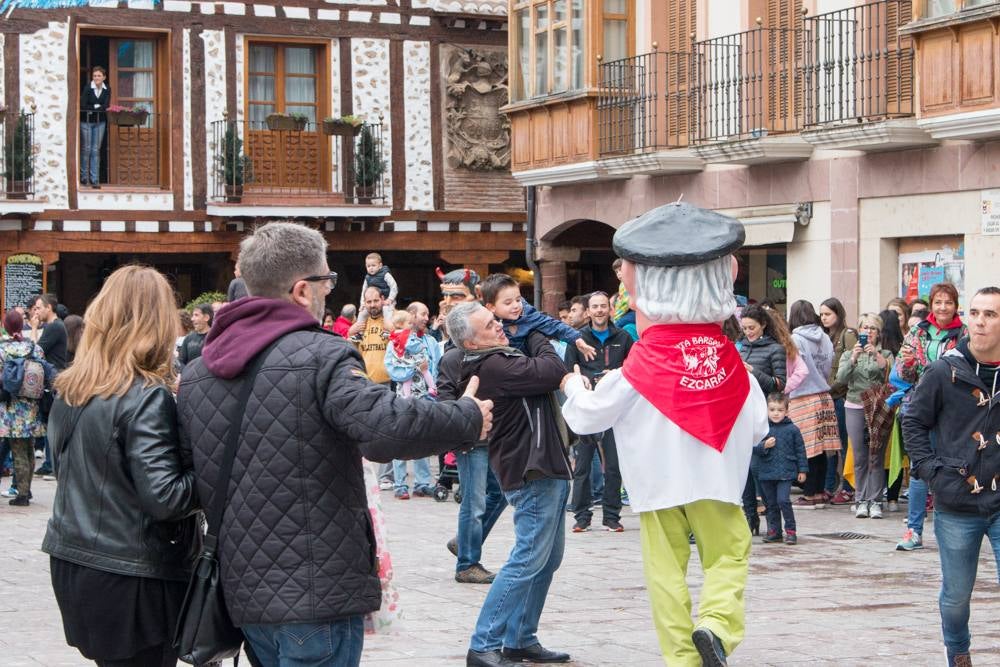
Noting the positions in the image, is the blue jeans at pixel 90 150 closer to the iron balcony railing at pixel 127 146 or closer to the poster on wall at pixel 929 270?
the iron balcony railing at pixel 127 146

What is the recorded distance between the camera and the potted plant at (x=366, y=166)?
27.4m

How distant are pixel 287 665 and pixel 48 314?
1386 cm

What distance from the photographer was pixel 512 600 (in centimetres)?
763

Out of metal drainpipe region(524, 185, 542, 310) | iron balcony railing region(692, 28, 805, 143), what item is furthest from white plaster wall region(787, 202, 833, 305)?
metal drainpipe region(524, 185, 542, 310)

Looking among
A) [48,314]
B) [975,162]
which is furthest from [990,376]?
[48,314]

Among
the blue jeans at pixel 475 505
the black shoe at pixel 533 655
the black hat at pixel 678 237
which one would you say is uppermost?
the black hat at pixel 678 237

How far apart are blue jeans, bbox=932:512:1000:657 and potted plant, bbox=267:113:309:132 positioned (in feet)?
68.4

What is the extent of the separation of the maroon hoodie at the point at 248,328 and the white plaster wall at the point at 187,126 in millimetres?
22247

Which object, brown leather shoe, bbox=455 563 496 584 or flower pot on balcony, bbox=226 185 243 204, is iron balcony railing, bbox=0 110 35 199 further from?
brown leather shoe, bbox=455 563 496 584

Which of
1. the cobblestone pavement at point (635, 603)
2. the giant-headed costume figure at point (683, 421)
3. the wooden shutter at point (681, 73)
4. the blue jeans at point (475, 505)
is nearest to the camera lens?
the giant-headed costume figure at point (683, 421)

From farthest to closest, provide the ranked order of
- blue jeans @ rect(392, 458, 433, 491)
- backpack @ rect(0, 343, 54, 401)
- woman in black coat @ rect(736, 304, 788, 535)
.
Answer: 1. blue jeans @ rect(392, 458, 433, 491)
2. backpack @ rect(0, 343, 54, 401)
3. woman in black coat @ rect(736, 304, 788, 535)

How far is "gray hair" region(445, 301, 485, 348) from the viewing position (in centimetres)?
816

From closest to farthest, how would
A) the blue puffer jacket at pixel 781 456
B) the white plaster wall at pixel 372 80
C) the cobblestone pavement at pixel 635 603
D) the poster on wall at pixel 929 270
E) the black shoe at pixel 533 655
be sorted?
the black shoe at pixel 533 655 → the cobblestone pavement at pixel 635 603 → the blue puffer jacket at pixel 781 456 → the poster on wall at pixel 929 270 → the white plaster wall at pixel 372 80

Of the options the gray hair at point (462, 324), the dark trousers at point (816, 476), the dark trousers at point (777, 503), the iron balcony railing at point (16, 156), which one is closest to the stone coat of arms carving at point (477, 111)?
the iron balcony railing at point (16, 156)
